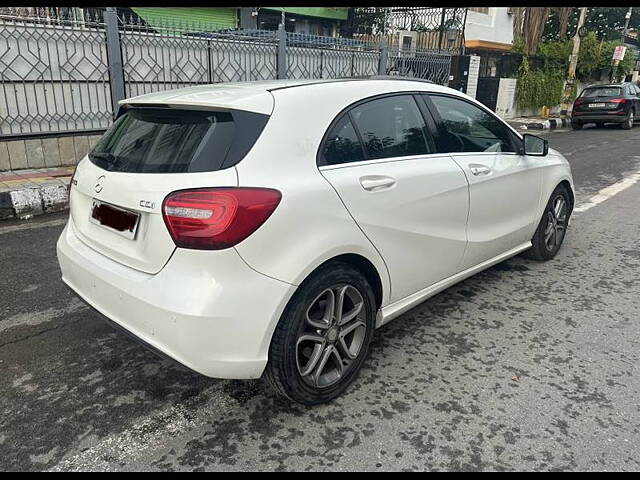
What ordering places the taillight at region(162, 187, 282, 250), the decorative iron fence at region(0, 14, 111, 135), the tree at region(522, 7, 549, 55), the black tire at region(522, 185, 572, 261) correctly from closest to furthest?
the taillight at region(162, 187, 282, 250) → the black tire at region(522, 185, 572, 261) → the decorative iron fence at region(0, 14, 111, 135) → the tree at region(522, 7, 549, 55)

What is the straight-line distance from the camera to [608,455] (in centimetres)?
226

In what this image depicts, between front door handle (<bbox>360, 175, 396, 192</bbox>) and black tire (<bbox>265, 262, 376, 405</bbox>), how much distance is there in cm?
42

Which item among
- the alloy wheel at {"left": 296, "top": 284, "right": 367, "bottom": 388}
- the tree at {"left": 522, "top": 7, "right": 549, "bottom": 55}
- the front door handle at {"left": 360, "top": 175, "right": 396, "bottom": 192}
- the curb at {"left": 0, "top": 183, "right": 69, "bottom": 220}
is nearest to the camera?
the alloy wheel at {"left": 296, "top": 284, "right": 367, "bottom": 388}

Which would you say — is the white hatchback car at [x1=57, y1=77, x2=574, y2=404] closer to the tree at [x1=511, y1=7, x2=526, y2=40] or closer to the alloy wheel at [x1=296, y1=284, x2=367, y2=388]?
the alloy wheel at [x1=296, y1=284, x2=367, y2=388]

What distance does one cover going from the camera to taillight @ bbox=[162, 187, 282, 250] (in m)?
2.11

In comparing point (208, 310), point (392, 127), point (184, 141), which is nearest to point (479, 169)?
point (392, 127)

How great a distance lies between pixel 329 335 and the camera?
2570 millimetres

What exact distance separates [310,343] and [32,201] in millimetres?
4642

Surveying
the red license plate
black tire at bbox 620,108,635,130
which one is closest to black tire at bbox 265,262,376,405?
the red license plate

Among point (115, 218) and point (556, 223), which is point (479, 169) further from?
point (115, 218)

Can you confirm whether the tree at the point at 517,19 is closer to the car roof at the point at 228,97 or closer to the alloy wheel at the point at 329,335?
the car roof at the point at 228,97

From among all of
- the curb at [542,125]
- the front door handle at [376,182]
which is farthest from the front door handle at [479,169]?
the curb at [542,125]

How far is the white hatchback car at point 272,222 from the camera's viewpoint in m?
2.15
